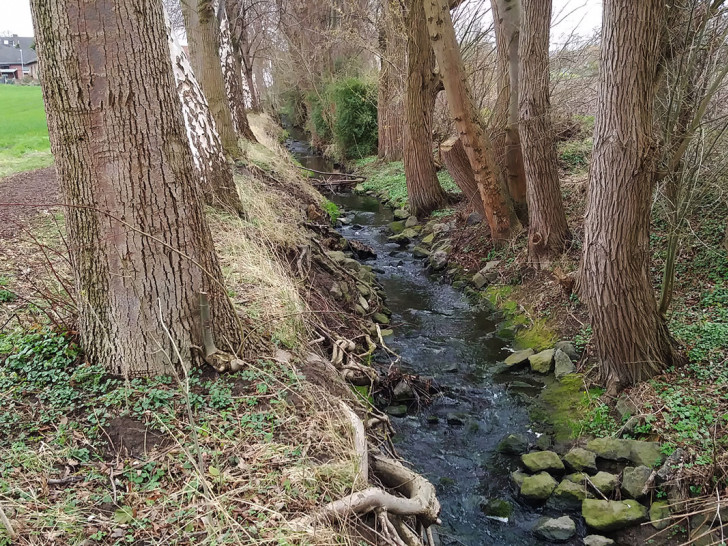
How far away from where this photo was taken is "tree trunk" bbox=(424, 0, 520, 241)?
25.5 feet

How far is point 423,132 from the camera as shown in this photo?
437 inches

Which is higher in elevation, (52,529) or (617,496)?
(52,529)

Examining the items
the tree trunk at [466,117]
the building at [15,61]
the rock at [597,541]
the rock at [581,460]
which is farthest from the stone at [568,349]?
the building at [15,61]

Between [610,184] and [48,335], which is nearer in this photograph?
[48,335]

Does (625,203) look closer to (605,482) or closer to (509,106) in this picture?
(605,482)

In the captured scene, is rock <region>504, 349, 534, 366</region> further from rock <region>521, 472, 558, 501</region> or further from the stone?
rock <region>521, 472, 558, 501</region>

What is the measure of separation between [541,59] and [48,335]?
254 inches

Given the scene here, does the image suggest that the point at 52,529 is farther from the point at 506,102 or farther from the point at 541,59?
the point at 506,102

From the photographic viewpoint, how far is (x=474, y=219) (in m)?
9.61

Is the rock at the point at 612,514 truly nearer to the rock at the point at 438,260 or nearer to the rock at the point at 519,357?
the rock at the point at 519,357

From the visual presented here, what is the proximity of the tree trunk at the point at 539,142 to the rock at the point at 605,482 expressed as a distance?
367cm

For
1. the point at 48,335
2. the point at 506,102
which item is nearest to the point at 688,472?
the point at 48,335

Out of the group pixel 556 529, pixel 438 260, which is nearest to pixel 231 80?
pixel 438 260

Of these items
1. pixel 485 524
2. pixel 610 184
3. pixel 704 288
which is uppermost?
pixel 610 184
